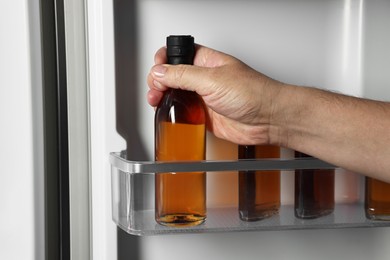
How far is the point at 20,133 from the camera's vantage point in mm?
1092

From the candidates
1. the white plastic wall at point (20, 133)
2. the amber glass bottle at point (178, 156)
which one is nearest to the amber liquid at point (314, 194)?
the amber glass bottle at point (178, 156)

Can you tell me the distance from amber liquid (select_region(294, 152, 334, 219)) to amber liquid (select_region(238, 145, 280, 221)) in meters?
0.04

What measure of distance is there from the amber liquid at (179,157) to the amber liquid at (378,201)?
30cm

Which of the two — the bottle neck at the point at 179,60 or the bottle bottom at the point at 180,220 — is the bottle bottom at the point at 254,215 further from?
the bottle neck at the point at 179,60

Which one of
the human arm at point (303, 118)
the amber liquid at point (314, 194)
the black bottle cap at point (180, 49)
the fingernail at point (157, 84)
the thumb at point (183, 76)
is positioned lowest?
the amber liquid at point (314, 194)

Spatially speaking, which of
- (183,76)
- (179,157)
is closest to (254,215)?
(179,157)

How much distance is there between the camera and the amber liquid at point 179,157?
42.2 inches

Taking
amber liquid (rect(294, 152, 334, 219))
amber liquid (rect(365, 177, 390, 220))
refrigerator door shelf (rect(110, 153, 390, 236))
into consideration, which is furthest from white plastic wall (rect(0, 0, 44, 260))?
amber liquid (rect(365, 177, 390, 220))

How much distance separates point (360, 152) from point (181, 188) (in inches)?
12.0

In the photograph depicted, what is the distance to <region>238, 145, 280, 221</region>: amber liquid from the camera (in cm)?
111

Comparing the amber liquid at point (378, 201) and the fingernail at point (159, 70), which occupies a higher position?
the fingernail at point (159, 70)

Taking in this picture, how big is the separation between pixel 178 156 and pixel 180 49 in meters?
0.17

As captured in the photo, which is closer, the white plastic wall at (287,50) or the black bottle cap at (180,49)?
the black bottle cap at (180,49)

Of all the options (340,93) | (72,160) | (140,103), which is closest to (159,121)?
(140,103)
